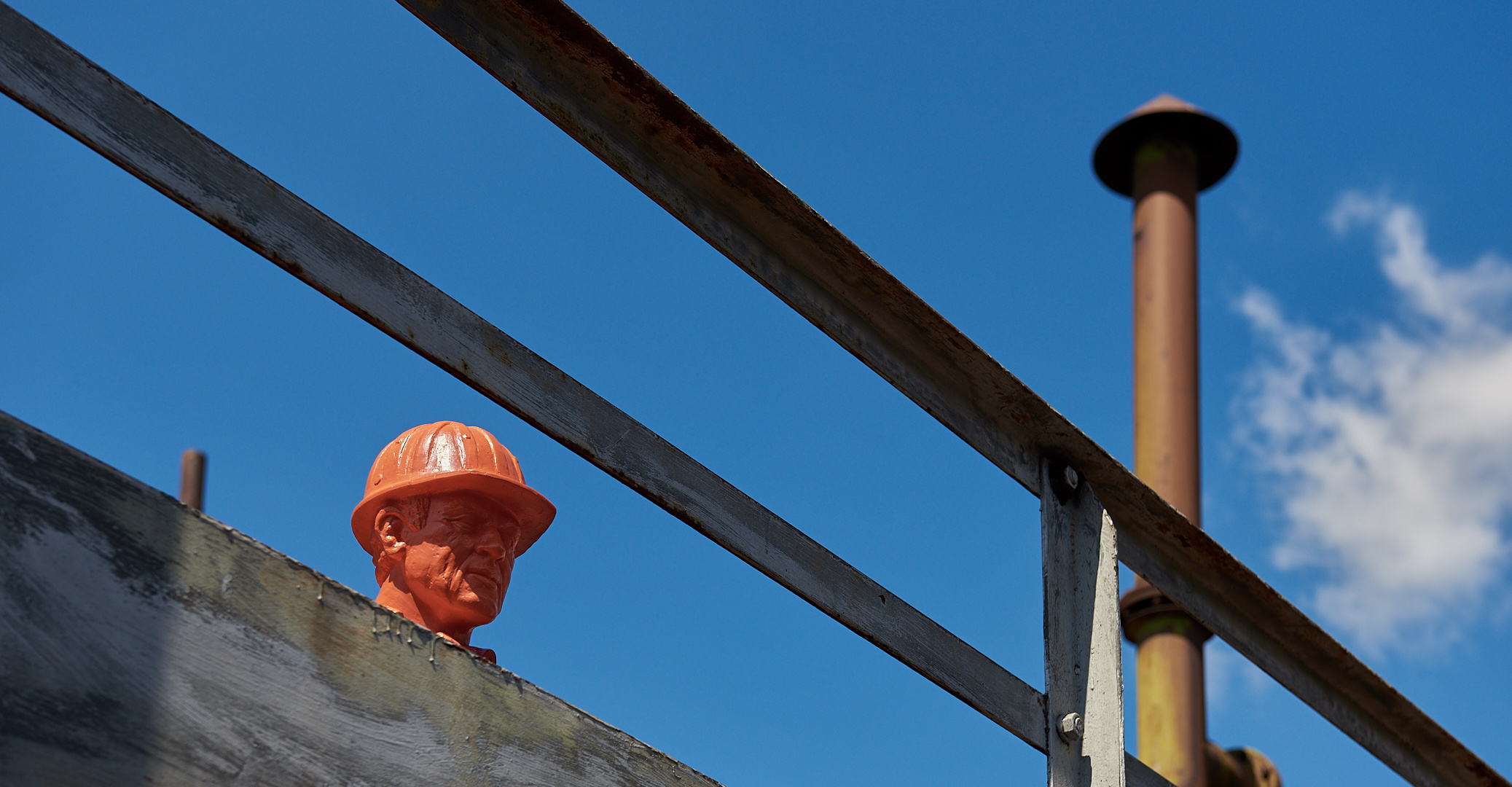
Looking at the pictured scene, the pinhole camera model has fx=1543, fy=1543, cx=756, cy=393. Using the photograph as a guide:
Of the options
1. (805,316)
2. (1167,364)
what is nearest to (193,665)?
(805,316)

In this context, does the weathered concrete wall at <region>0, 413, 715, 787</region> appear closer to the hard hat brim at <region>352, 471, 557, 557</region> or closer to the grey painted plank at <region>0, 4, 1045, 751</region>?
the grey painted plank at <region>0, 4, 1045, 751</region>

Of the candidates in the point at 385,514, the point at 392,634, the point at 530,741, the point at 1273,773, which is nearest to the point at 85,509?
the point at 392,634

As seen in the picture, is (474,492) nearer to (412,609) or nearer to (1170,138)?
(412,609)

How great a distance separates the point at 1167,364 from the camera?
936 cm

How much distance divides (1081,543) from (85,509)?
2.18 meters

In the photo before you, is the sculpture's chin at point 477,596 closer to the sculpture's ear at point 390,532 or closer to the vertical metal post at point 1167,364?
the sculpture's ear at point 390,532

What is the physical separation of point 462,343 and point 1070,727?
155cm

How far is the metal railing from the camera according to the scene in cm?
204

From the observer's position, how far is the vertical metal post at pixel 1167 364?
328 inches

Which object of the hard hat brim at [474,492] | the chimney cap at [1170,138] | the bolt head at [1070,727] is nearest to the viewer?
the bolt head at [1070,727]

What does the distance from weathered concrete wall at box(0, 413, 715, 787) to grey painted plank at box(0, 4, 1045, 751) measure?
38 cm

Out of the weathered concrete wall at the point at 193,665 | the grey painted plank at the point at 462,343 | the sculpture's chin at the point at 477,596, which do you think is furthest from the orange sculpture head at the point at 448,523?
the weathered concrete wall at the point at 193,665

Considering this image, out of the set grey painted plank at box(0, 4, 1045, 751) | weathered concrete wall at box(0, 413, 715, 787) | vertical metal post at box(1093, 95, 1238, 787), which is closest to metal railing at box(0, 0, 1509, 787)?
grey painted plank at box(0, 4, 1045, 751)

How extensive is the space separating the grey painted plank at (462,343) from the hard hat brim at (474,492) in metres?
1.98
